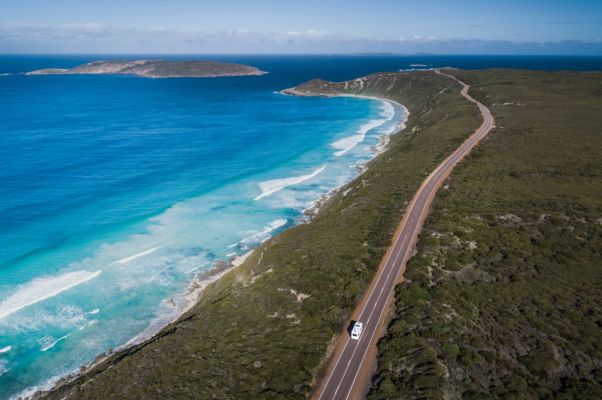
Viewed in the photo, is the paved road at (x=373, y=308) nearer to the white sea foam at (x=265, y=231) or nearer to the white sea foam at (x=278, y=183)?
the white sea foam at (x=265, y=231)

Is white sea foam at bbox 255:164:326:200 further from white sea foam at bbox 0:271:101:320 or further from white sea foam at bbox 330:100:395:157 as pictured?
white sea foam at bbox 0:271:101:320

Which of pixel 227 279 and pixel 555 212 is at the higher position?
pixel 555 212

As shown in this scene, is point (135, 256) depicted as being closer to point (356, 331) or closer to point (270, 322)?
point (270, 322)

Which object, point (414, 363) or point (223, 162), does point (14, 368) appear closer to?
point (414, 363)

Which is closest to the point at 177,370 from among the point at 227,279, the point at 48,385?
the point at 48,385

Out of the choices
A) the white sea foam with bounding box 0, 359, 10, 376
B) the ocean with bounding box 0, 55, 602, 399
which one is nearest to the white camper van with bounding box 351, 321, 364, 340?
the ocean with bounding box 0, 55, 602, 399

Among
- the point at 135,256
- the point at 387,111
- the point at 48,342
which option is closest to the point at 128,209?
the point at 135,256
